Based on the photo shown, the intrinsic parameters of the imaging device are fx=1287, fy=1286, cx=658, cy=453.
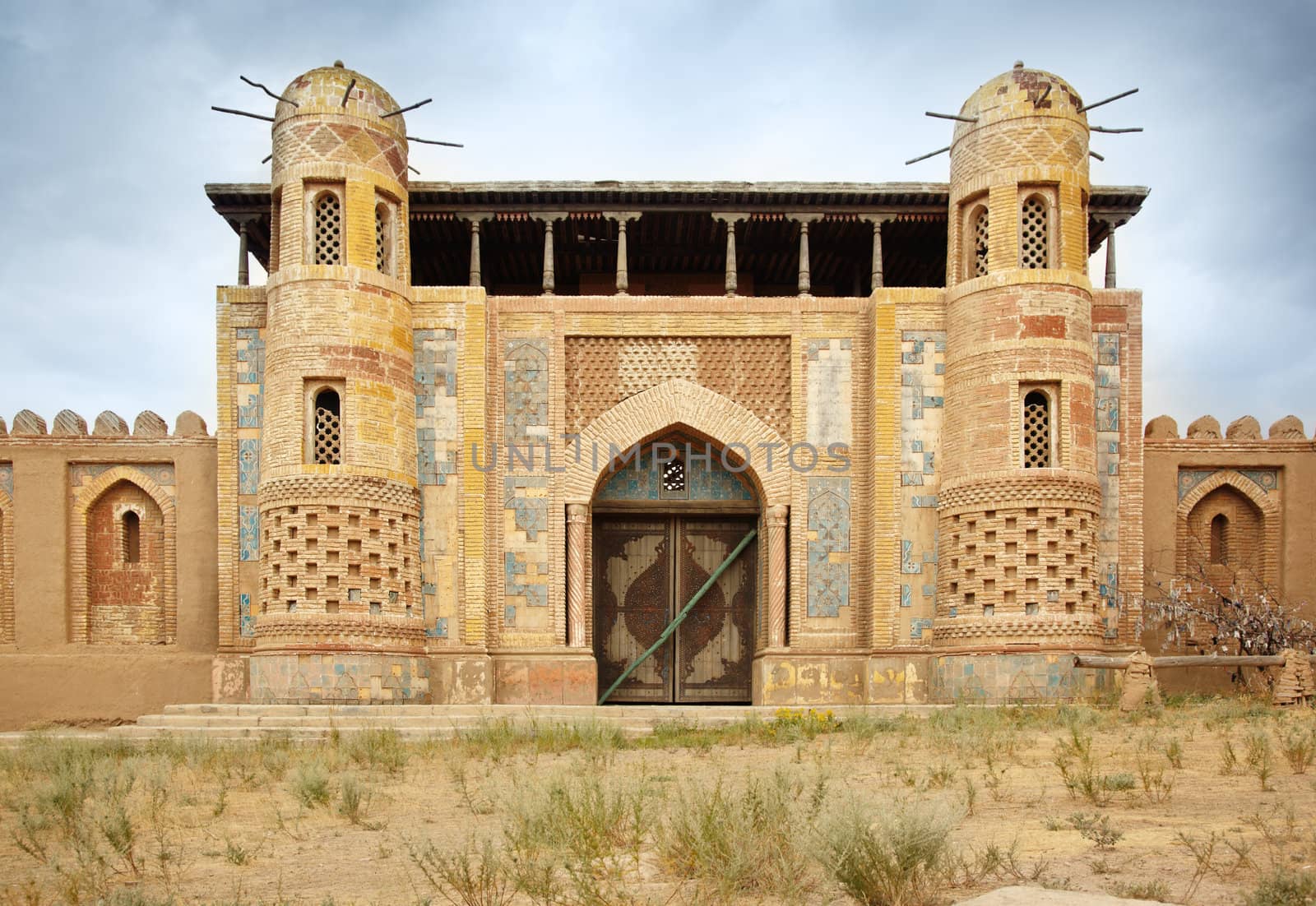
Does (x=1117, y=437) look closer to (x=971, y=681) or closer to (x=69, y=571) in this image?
(x=971, y=681)

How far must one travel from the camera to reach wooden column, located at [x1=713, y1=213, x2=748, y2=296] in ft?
55.5

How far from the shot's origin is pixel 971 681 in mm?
15117

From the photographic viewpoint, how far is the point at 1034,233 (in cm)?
1616

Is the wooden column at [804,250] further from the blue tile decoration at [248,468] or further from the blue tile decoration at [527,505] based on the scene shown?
the blue tile decoration at [248,468]

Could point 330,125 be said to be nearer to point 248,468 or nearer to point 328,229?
point 328,229

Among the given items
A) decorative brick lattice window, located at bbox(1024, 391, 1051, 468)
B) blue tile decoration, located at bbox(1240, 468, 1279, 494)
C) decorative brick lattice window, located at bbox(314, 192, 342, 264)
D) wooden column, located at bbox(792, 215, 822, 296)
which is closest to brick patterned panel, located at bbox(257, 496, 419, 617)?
decorative brick lattice window, located at bbox(314, 192, 342, 264)

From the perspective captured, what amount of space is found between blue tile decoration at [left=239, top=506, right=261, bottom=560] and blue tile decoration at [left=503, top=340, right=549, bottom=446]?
129 inches

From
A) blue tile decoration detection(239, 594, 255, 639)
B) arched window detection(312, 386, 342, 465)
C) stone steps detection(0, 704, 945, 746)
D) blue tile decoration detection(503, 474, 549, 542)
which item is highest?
arched window detection(312, 386, 342, 465)

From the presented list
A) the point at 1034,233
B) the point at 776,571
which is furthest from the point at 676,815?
the point at 1034,233

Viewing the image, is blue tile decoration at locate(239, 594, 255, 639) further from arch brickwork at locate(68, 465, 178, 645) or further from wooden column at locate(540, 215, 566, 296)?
wooden column at locate(540, 215, 566, 296)

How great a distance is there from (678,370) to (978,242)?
164 inches

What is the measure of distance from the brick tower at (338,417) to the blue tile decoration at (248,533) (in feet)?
2.43

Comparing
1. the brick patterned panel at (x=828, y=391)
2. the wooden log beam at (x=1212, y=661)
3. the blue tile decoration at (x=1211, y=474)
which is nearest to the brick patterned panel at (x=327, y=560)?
the brick patterned panel at (x=828, y=391)

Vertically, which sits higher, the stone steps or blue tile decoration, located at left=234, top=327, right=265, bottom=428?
blue tile decoration, located at left=234, top=327, right=265, bottom=428
